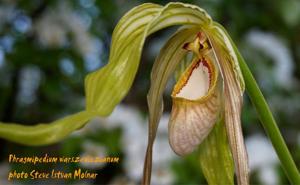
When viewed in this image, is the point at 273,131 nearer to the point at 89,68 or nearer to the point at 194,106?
the point at 194,106

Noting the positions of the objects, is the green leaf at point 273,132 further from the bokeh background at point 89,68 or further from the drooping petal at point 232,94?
the bokeh background at point 89,68

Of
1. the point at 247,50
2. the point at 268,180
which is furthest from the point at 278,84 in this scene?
the point at 268,180

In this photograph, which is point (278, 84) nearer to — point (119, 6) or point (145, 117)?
point (145, 117)

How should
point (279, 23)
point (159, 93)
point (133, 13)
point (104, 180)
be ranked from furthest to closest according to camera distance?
point (279, 23) → point (104, 180) → point (159, 93) → point (133, 13)

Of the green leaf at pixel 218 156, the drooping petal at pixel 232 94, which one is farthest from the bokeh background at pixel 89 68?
the drooping petal at pixel 232 94

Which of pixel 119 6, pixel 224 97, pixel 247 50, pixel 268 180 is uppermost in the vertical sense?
pixel 119 6

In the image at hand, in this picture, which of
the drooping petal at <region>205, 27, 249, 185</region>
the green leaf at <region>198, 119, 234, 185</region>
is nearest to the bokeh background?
the green leaf at <region>198, 119, 234, 185</region>
